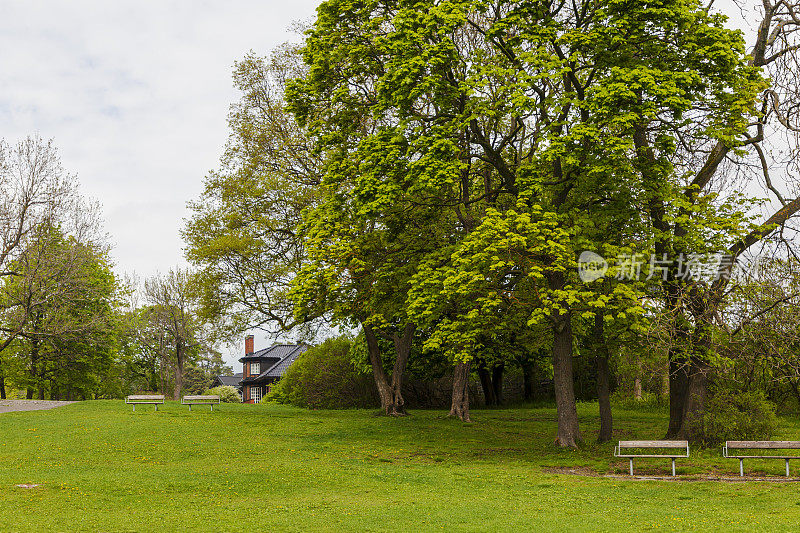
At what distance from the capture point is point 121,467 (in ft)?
57.1

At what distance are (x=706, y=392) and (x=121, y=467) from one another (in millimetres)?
16765

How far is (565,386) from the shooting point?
20938 mm

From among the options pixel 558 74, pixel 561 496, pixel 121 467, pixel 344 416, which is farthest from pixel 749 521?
pixel 344 416

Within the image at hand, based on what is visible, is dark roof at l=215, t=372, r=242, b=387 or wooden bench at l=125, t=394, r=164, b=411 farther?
dark roof at l=215, t=372, r=242, b=387

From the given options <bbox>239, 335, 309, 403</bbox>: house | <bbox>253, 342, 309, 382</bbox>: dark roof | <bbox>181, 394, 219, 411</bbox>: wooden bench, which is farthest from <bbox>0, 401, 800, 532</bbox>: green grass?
<bbox>239, 335, 309, 403</bbox>: house

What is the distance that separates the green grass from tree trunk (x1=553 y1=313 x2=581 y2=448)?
66cm

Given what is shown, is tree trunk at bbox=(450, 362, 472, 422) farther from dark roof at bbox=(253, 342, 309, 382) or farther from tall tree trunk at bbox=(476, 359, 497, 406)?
dark roof at bbox=(253, 342, 309, 382)

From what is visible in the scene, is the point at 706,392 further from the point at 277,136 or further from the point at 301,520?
the point at 277,136

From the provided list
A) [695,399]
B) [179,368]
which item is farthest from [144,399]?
[695,399]

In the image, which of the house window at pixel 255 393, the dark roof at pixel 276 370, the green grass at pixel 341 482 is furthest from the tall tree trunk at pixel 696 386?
the house window at pixel 255 393

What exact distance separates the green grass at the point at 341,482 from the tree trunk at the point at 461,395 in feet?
12.5

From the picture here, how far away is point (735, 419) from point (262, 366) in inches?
2673

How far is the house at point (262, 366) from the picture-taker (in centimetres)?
7662

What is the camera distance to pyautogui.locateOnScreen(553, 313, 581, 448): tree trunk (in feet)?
68.7
